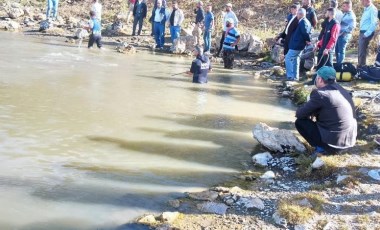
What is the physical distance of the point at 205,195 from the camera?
17.7 feet

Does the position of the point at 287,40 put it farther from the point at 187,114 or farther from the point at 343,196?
the point at 343,196

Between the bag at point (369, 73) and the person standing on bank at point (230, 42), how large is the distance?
443 cm

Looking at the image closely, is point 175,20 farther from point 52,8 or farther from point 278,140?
point 278,140

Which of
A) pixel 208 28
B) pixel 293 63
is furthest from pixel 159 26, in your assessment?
pixel 293 63

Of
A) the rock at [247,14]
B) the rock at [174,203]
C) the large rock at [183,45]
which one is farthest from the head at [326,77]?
the rock at [247,14]

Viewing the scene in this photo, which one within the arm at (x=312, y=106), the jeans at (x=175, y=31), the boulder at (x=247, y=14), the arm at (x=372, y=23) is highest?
the boulder at (x=247, y=14)

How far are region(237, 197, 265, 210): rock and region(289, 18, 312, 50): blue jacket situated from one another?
712cm

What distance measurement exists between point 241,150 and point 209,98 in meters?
3.57

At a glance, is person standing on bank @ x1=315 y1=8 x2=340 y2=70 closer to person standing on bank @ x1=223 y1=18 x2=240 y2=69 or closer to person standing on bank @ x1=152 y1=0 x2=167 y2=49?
person standing on bank @ x1=223 y1=18 x2=240 y2=69

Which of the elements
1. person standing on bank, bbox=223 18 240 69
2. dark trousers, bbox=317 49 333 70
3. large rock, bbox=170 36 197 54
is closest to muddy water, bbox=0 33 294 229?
dark trousers, bbox=317 49 333 70

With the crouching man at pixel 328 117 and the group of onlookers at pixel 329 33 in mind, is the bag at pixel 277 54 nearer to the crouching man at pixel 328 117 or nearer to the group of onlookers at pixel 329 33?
the group of onlookers at pixel 329 33

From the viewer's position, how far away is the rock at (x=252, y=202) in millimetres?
5137

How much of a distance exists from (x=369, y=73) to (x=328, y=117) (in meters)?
5.36

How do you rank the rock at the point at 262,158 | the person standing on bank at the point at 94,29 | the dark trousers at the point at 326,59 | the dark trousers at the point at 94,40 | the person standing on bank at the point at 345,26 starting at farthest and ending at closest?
the dark trousers at the point at 94,40
the person standing on bank at the point at 94,29
the person standing on bank at the point at 345,26
the dark trousers at the point at 326,59
the rock at the point at 262,158
